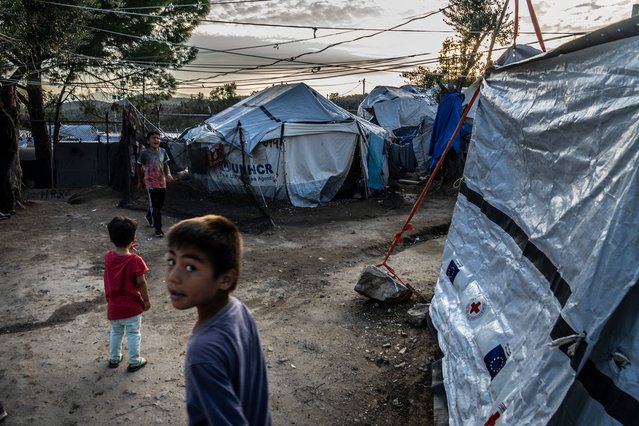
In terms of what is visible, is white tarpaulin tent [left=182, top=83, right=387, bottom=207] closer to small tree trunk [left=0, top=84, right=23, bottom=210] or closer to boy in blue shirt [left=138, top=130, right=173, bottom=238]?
boy in blue shirt [left=138, top=130, right=173, bottom=238]

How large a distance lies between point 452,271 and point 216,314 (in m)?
3.20

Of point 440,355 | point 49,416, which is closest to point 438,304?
point 440,355

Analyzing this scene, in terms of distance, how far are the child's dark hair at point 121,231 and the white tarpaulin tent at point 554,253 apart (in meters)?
2.70

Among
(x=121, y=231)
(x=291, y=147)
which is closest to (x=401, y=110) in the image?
(x=291, y=147)

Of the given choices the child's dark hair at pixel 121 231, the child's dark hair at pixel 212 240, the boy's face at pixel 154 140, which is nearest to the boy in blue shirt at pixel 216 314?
the child's dark hair at pixel 212 240

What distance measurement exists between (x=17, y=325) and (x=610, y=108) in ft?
18.2

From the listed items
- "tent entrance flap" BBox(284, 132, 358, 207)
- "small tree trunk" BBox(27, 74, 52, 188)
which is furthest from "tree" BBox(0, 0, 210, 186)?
"tent entrance flap" BBox(284, 132, 358, 207)

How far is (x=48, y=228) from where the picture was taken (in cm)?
905

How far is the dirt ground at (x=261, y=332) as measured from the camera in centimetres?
359

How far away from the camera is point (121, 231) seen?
3.71 m

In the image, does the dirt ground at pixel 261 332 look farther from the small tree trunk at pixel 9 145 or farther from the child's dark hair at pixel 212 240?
the child's dark hair at pixel 212 240

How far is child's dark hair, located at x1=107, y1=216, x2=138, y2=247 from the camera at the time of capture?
370 centimetres

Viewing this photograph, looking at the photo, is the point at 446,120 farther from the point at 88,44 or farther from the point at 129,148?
the point at 88,44

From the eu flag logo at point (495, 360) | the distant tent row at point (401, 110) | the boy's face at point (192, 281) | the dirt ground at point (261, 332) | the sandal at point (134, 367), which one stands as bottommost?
the dirt ground at point (261, 332)
